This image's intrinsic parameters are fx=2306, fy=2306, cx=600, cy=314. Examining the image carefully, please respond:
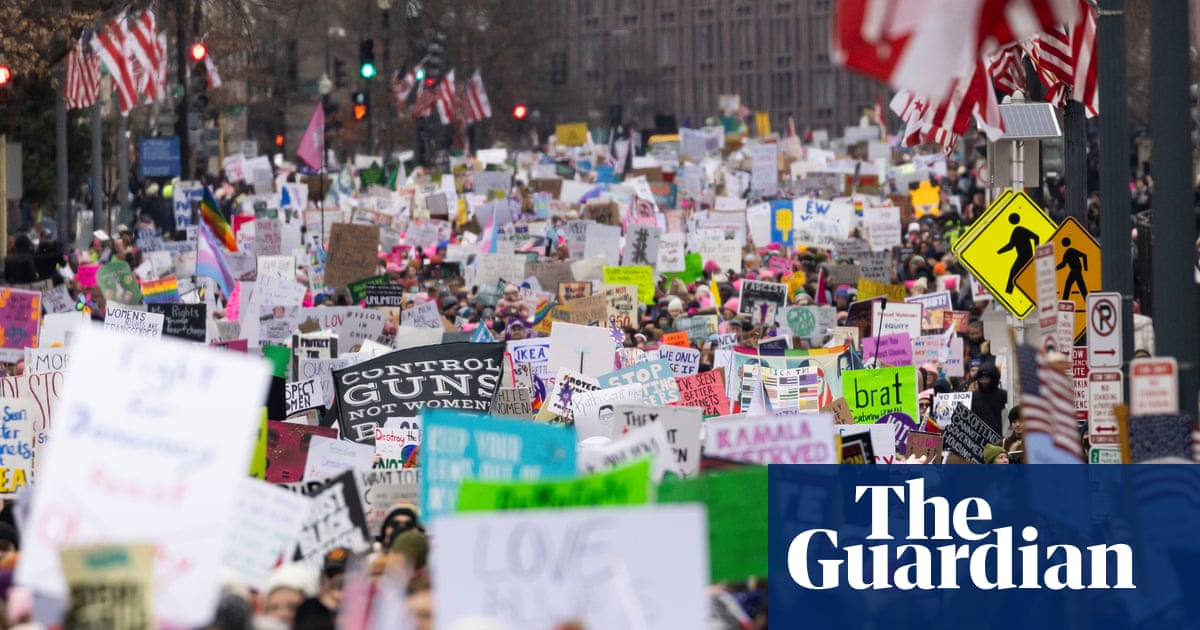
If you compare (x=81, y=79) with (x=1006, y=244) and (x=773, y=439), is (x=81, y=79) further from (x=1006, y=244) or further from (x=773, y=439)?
(x=773, y=439)

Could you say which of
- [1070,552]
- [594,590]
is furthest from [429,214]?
[594,590]

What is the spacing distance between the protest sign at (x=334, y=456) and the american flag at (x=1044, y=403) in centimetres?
538

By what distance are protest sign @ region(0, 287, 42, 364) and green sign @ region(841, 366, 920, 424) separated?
8414 millimetres

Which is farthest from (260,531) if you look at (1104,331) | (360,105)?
(360,105)

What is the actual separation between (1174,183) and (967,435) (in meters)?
3.90

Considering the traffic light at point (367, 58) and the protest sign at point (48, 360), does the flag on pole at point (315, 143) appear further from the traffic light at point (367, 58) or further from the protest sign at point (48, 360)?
the protest sign at point (48, 360)

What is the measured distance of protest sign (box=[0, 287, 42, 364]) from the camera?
21547 millimetres

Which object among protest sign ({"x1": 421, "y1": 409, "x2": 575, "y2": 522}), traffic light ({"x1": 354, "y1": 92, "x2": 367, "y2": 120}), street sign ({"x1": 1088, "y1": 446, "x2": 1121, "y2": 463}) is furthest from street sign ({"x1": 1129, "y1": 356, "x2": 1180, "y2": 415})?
traffic light ({"x1": 354, "y1": 92, "x2": 367, "y2": 120})

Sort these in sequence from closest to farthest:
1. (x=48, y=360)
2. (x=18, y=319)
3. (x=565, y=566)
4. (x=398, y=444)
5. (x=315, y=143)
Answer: (x=565, y=566)
(x=398, y=444)
(x=48, y=360)
(x=18, y=319)
(x=315, y=143)

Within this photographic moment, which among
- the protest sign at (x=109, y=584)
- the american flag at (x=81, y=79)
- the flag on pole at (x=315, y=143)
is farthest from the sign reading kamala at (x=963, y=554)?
the flag on pole at (x=315, y=143)

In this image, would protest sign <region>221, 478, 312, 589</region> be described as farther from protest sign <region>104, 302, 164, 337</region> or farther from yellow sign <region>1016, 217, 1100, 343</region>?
protest sign <region>104, 302, 164, 337</region>

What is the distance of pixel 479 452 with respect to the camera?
8.55m

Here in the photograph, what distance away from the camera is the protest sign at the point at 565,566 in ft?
21.5

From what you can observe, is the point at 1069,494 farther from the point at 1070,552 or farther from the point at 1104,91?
the point at 1104,91
